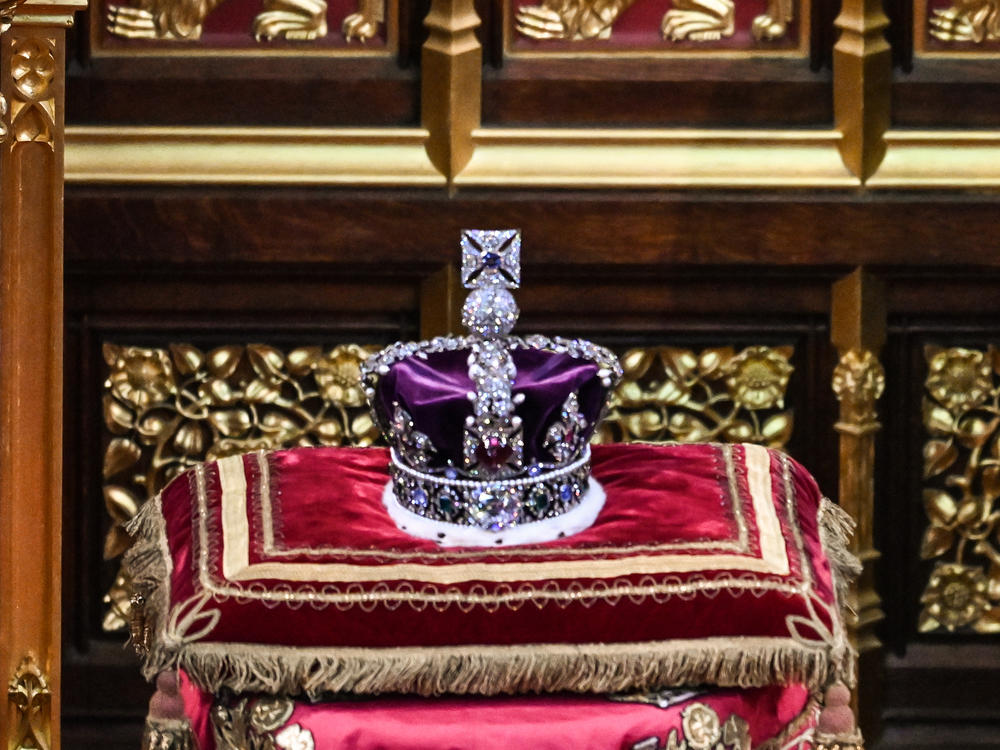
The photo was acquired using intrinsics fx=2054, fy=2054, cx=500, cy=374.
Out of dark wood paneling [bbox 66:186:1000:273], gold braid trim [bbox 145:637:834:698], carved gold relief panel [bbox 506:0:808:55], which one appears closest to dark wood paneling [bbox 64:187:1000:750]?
dark wood paneling [bbox 66:186:1000:273]

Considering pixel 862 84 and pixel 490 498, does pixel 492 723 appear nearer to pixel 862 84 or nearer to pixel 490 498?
pixel 490 498

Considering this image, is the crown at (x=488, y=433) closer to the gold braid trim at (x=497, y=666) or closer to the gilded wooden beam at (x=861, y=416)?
the gold braid trim at (x=497, y=666)

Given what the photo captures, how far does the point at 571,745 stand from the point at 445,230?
128 centimetres

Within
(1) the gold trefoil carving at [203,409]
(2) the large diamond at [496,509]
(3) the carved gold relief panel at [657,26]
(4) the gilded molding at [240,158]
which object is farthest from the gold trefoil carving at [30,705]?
(3) the carved gold relief panel at [657,26]

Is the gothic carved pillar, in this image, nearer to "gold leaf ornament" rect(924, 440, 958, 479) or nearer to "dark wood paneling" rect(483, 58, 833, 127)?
"dark wood paneling" rect(483, 58, 833, 127)

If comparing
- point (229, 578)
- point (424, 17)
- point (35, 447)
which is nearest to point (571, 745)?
point (229, 578)

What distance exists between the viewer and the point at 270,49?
308cm

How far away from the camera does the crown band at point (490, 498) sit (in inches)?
83.6

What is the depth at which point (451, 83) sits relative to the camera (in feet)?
9.94

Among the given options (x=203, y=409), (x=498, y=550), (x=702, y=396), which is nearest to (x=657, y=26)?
(x=702, y=396)

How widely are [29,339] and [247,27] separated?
0.67 m

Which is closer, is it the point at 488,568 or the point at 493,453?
the point at 488,568

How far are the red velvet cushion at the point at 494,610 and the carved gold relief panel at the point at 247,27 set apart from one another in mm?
1166

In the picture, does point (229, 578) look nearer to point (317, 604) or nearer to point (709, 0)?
point (317, 604)
